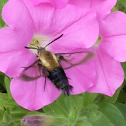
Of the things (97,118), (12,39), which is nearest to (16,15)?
(12,39)

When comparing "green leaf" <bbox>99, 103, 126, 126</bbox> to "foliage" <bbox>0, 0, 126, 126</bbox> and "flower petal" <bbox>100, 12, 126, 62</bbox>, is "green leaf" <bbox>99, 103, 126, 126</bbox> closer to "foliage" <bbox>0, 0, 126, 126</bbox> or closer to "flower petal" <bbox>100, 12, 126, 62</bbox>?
"foliage" <bbox>0, 0, 126, 126</bbox>

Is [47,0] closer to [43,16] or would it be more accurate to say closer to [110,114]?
[43,16]

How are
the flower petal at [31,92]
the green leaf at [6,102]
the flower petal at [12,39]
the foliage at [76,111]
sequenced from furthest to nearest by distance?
1. the green leaf at [6,102]
2. the foliage at [76,111]
3. the flower petal at [31,92]
4. the flower petal at [12,39]

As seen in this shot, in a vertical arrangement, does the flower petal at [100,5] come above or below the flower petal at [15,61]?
above

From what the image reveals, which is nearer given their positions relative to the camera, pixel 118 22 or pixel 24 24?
pixel 24 24

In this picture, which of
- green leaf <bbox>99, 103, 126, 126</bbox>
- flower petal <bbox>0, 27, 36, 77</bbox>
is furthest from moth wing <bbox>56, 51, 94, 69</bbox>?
green leaf <bbox>99, 103, 126, 126</bbox>

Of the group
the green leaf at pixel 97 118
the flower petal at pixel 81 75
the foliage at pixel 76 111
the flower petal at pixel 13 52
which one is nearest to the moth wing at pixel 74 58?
the flower petal at pixel 81 75

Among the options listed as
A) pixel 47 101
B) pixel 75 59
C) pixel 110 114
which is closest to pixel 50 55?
pixel 75 59

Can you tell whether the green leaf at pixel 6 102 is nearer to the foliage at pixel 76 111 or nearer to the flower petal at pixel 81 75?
the foliage at pixel 76 111

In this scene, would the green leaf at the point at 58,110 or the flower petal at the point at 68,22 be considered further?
the green leaf at the point at 58,110
